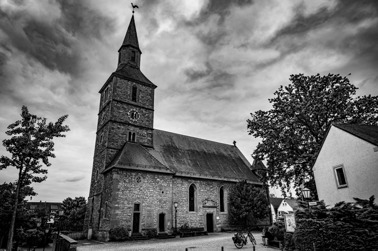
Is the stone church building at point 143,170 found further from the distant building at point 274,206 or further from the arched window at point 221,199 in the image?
the distant building at point 274,206

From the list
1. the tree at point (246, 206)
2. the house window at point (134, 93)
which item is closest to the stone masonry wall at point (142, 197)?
the tree at point (246, 206)

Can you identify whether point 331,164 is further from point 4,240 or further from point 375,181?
point 4,240

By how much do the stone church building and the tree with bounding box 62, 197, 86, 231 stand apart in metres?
20.7

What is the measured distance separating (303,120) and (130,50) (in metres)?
22.1

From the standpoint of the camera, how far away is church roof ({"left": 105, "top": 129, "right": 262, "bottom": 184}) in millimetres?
22322

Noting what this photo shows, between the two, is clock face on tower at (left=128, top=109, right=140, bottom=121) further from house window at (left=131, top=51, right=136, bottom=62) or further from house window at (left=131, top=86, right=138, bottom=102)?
house window at (left=131, top=51, right=136, bottom=62)

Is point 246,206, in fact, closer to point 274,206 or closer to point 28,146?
point 28,146

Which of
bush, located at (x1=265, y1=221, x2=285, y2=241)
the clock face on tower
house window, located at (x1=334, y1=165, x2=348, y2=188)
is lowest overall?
bush, located at (x1=265, y1=221, x2=285, y2=241)

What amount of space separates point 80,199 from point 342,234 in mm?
55932

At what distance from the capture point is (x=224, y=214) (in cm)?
2672

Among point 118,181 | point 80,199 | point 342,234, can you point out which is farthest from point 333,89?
point 80,199

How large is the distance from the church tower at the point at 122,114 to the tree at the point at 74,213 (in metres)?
20.6

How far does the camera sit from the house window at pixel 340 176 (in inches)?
532

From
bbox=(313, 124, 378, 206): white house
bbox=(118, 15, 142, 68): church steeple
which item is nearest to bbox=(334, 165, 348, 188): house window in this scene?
bbox=(313, 124, 378, 206): white house
